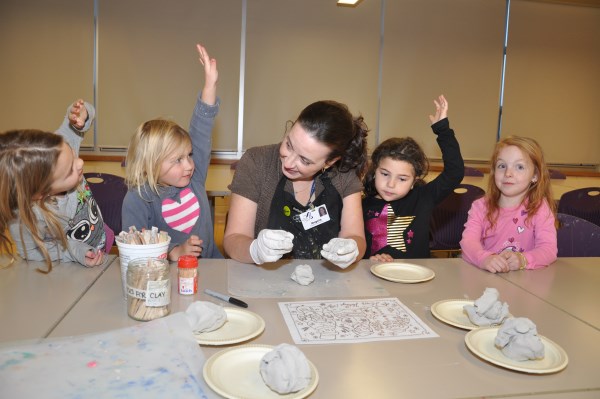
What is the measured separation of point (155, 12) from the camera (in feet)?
17.5

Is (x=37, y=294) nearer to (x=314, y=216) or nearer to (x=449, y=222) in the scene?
(x=314, y=216)

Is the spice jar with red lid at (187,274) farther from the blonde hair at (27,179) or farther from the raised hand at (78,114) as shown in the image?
the raised hand at (78,114)

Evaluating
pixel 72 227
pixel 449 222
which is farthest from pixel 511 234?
pixel 72 227

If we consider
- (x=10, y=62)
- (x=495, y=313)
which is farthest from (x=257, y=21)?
(x=495, y=313)

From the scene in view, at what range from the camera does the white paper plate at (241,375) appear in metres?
0.87

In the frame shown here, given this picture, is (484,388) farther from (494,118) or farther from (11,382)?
(494,118)

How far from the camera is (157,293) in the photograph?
1.17 m

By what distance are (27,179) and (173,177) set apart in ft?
1.75

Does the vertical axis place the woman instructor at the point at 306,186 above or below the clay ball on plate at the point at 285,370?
above

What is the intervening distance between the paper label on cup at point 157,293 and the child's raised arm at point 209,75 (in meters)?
1.06

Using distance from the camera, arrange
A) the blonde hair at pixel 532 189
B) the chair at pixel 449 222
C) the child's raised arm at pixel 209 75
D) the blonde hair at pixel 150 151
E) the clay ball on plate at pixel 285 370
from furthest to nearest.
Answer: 1. the chair at pixel 449 222
2. the blonde hair at pixel 532 189
3. the child's raised arm at pixel 209 75
4. the blonde hair at pixel 150 151
5. the clay ball on plate at pixel 285 370

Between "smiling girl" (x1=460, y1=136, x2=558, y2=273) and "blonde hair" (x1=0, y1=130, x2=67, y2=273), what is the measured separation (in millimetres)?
1559

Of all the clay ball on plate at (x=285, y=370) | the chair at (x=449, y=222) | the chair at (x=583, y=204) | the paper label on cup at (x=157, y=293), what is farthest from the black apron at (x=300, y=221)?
the chair at (x=583, y=204)

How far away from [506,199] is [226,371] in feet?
5.54
